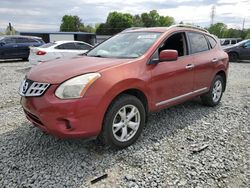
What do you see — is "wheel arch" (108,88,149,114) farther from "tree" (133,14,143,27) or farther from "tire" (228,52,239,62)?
"tree" (133,14,143,27)

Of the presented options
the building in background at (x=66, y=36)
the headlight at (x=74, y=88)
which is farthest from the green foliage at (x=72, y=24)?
the headlight at (x=74, y=88)

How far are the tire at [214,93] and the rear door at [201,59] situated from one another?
0.25 meters

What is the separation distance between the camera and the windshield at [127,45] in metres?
3.95

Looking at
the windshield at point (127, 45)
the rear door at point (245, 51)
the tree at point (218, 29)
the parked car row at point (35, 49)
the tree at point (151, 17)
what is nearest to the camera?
the windshield at point (127, 45)

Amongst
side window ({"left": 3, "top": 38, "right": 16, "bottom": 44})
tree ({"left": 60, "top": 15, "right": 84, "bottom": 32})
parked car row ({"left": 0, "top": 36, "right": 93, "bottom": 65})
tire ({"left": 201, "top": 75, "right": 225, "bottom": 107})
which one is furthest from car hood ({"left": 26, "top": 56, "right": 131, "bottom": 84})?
tree ({"left": 60, "top": 15, "right": 84, "bottom": 32})

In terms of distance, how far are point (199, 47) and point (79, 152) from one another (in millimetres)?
3085

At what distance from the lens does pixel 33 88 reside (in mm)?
3217

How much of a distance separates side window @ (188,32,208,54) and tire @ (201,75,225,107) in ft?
2.59

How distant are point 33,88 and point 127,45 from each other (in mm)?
1730

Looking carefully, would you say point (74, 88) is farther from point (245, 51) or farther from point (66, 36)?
point (66, 36)

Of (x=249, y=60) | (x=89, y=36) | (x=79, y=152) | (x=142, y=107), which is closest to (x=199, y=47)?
(x=142, y=107)

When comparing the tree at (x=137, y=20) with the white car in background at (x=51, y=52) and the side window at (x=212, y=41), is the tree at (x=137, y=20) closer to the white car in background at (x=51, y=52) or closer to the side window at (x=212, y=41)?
the white car in background at (x=51, y=52)

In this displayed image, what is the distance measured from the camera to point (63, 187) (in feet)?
9.13

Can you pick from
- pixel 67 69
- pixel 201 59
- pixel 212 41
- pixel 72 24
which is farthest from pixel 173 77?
pixel 72 24
